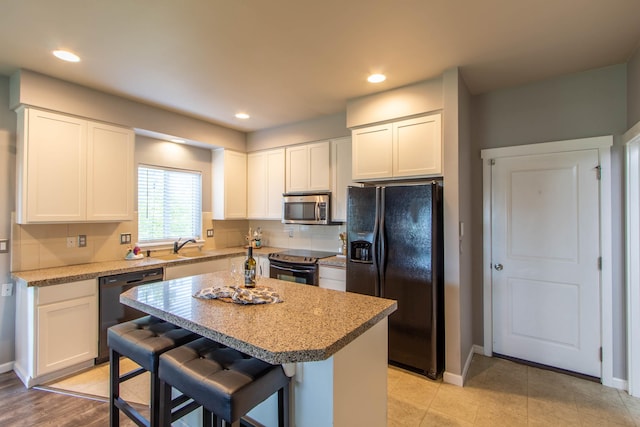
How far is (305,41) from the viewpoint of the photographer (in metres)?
2.21

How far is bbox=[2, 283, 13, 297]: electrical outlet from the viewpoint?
275 cm

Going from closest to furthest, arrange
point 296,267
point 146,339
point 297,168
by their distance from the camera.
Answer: point 146,339
point 296,267
point 297,168

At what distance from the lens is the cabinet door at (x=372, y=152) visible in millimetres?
3068

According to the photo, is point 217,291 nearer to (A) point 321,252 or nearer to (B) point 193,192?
(A) point 321,252

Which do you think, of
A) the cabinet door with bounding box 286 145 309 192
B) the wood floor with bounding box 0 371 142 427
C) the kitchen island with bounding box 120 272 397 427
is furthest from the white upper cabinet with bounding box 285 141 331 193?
the wood floor with bounding box 0 371 142 427

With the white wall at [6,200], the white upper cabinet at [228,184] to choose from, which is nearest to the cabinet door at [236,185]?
the white upper cabinet at [228,184]

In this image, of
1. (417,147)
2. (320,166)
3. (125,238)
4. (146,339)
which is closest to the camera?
(146,339)

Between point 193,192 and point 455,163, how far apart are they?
3473 millimetres

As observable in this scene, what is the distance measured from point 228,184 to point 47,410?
117 inches

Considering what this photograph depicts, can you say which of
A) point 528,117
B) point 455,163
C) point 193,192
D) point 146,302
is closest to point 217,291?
point 146,302

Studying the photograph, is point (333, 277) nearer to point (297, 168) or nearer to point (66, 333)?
point (297, 168)

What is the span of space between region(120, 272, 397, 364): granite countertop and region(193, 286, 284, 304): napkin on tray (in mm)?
41

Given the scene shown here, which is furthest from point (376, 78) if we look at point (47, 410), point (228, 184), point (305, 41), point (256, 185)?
point (47, 410)

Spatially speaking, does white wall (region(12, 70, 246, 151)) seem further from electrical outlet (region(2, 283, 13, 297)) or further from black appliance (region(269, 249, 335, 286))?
black appliance (region(269, 249, 335, 286))
